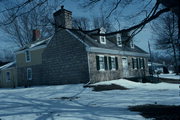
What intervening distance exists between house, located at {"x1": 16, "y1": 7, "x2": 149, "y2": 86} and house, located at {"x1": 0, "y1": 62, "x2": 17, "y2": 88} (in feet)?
3.95

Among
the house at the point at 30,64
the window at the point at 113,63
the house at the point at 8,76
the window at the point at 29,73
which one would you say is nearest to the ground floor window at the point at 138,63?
the window at the point at 113,63

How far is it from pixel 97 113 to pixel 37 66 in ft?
55.7

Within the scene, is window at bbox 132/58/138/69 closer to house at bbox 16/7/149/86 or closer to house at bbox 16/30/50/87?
house at bbox 16/7/149/86

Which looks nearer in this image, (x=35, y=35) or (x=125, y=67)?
(x=125, y=67)

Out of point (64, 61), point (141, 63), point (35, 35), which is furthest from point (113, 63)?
point (35, 35)

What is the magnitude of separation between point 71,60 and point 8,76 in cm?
1221

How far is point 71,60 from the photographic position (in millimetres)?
18969

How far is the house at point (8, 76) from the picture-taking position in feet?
84.3

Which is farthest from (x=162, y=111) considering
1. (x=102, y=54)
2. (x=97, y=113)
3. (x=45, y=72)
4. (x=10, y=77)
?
(x=10, y=77)

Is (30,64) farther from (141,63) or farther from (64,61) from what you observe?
(141,63)

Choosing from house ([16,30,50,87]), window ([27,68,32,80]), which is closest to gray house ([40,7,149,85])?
house ([16,30,50,87])

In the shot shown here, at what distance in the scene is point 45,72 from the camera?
2139 cm

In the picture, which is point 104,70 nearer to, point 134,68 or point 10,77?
point 134,68

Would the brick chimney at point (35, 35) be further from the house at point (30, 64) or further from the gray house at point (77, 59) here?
the gray house at point (77, 59)
